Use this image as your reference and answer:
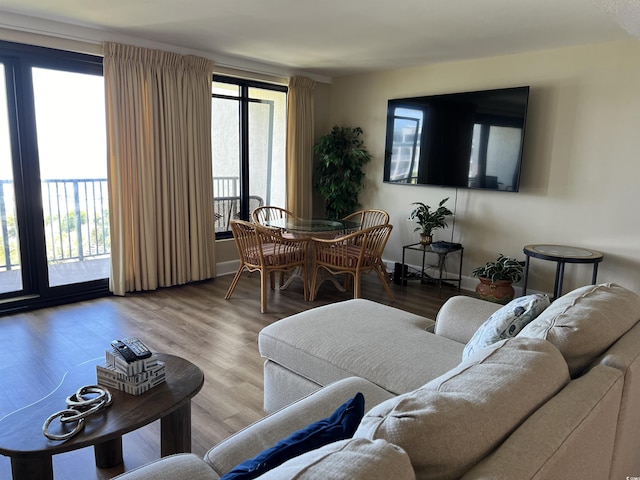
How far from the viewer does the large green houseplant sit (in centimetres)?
567

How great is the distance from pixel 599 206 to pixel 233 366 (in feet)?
11.2

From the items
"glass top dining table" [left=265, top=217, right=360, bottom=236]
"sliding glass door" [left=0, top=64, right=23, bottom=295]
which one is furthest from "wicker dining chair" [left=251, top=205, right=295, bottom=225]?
"sliding glass door" [left=0, top=64, right=23, bottom=295]

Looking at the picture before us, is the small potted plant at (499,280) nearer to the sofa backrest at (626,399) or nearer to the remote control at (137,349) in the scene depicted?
the sofa backrest at (626,399)

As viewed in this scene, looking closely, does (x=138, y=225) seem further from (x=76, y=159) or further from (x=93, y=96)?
(x=93, y=96)

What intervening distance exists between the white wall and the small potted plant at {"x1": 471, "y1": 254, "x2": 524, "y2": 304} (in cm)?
33

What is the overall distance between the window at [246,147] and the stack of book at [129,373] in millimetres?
3700

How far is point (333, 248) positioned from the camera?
14.2ft

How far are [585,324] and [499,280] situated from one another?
298 centimetres

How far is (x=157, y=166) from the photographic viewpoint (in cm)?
445

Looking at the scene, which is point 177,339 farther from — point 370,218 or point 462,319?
point 370,218

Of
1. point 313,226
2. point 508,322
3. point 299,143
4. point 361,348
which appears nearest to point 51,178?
point 313,226

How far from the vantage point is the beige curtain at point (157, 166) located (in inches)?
164

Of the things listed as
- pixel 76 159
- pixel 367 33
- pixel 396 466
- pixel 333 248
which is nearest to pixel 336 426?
pixel 396 466

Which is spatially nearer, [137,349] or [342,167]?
[137,349]
